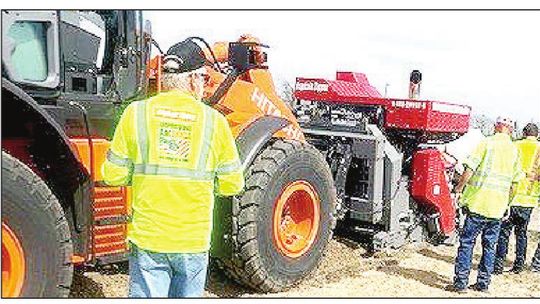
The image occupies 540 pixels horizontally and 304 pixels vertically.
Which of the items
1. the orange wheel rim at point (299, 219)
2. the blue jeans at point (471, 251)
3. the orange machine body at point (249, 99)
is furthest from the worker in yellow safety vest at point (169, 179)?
the blue jeans at point (471, 251)

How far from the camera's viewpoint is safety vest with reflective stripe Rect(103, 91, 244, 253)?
3.34 m

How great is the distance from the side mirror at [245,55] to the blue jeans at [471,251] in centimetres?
216

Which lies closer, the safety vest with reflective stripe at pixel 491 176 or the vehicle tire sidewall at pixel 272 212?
the vehicle tire sidewall at pixel 272 212

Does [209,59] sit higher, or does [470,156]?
[209,59]

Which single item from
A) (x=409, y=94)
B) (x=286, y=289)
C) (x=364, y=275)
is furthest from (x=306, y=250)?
(x=409, y=94)

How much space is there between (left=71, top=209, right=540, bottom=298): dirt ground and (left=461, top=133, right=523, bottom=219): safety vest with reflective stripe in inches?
28.3

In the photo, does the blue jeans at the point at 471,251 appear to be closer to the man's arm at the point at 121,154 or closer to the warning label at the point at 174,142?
the warning label at the point at 174,142

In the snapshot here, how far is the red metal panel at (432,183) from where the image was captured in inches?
281

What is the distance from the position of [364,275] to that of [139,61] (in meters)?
2.65

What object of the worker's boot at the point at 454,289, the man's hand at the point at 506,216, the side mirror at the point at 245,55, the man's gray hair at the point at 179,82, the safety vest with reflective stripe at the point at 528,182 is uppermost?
the side mirror at the point at 245,55

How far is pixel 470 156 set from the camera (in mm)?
6062

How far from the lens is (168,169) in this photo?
11.0 feet

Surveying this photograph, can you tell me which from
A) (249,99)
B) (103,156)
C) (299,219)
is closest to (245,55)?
(249,99)
